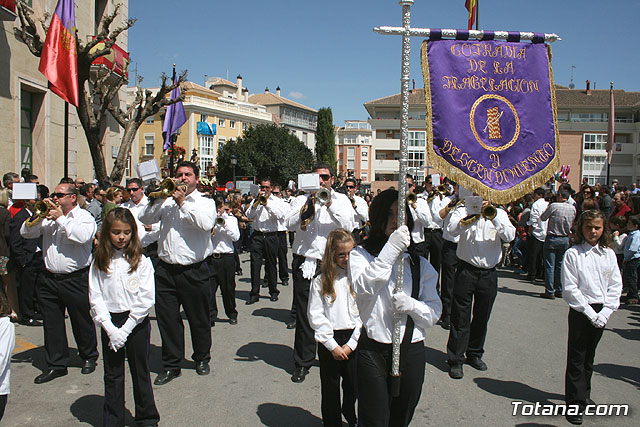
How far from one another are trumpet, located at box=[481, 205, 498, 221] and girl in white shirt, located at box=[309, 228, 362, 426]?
223cm

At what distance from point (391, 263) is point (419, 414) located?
2.27 m

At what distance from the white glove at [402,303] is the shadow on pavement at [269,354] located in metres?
2.93

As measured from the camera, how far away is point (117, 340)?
3646mm

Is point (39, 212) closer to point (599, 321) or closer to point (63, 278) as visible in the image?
point (63, 278)

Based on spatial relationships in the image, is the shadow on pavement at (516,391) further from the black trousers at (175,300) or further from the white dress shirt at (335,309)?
the black trousers at (175,300)

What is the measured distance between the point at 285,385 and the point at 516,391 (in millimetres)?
2377

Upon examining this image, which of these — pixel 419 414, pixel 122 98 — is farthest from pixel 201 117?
pixel 419 414

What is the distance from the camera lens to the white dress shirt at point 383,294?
2828mm

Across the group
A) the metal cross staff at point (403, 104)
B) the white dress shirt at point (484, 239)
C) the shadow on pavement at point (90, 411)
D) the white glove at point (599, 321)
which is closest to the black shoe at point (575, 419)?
the white glove at point (599, 321)

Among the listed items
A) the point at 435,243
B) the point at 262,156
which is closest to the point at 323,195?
the point at 435,243

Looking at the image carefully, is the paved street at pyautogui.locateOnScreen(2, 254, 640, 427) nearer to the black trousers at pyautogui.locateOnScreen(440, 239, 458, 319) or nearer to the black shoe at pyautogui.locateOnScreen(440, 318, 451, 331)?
the black shoe at pyautogui.locateOnScreen(440, 318, 451, 331)

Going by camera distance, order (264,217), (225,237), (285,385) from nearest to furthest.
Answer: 1. (285,385)
2. (225,237)
3. (264,217)

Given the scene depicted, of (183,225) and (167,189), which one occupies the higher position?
(167,189)

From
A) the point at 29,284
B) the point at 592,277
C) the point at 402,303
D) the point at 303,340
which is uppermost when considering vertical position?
the point at 402,303
